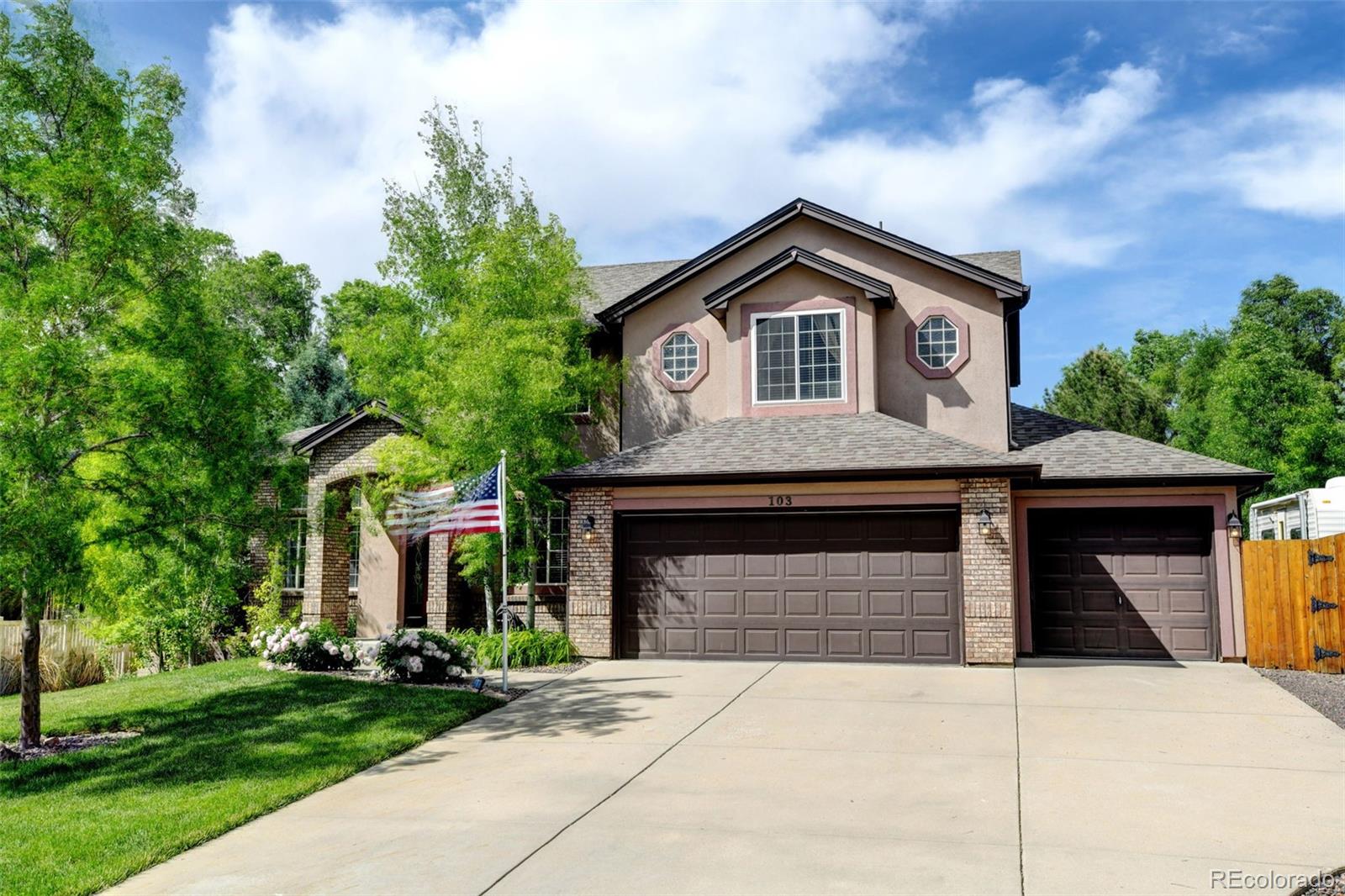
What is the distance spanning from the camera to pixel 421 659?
12.9 m

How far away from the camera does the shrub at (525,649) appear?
1440 centimetres

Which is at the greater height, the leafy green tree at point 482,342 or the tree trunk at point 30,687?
the leafy green tree at point 482,342

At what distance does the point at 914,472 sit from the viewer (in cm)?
1418

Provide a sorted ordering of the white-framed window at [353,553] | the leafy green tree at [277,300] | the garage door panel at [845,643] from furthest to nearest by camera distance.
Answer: the leafy green tree at [277,300], the white-framed window at [353,553], the garage door panel at [845,643]

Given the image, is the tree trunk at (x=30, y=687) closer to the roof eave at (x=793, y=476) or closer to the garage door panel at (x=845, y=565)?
the roof eave at (x=793, y=476)

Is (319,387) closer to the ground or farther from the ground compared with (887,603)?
farther from the ground

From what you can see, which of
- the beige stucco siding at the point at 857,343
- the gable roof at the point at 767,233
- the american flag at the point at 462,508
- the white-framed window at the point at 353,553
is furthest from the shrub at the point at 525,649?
the white-framed window at the point at 353,553

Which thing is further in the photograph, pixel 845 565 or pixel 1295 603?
pixel 845 565

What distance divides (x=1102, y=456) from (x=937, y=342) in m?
3.41

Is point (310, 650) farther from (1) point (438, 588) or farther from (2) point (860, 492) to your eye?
(2) point (860, 492)

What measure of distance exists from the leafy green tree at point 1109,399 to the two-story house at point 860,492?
17.4 meters

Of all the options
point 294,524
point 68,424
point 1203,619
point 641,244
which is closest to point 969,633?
point 1203,619

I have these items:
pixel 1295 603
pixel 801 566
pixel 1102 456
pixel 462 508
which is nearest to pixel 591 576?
pixel 462 508

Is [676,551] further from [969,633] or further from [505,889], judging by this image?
[505,889]
